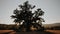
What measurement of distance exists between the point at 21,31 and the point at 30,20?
2.11 ft

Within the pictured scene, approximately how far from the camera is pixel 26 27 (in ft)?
20.9

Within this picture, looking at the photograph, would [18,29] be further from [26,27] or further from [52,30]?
[52,30]

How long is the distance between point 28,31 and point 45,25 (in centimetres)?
71

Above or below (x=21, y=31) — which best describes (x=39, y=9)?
above

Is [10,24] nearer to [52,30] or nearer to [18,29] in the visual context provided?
[18,29]

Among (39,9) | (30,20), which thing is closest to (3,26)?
(30,20)

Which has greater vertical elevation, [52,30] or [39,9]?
[39,9]

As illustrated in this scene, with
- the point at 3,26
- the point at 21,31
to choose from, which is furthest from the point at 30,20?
the point at 3,26

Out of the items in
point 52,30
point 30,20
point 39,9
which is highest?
point 39,9

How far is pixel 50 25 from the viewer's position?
20.5ft

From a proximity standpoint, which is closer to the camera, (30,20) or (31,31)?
(31,31)

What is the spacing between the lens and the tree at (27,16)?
647cm

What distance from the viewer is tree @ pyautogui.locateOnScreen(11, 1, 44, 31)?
6.47 m

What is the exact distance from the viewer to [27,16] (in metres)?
6.57
